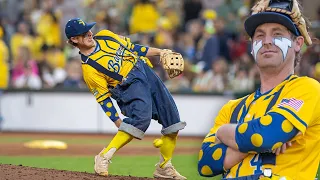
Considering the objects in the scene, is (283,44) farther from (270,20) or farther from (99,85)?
(99,85)

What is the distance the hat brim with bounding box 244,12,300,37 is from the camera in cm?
330

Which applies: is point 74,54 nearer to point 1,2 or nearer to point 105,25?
point 105,25

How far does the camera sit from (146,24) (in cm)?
1819

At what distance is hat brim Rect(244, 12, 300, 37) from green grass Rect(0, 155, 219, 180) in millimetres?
4195

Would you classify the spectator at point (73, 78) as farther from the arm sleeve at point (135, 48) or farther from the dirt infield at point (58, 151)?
the arm sleeve at point (135, 48)

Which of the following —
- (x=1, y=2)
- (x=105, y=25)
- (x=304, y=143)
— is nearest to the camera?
(x=304, y=143)

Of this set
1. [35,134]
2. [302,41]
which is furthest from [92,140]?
[302,41]

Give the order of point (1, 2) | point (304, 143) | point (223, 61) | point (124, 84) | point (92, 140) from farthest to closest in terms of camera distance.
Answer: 1. point (1, 2)
2. point (223, 61)
3. point (92, 140)
4. point (124, 84)
5. point (304, 143)

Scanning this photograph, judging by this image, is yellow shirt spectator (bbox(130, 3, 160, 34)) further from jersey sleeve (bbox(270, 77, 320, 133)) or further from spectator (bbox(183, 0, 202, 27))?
jersey sleeve (bbox(270, 77, 320, 133))

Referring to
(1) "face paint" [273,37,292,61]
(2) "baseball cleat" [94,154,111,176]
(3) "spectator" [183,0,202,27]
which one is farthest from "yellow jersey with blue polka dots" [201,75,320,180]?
(3) "spectator" [183,0,202,27]

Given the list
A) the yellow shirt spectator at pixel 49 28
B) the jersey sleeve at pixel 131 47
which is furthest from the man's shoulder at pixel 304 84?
the yellow shirt spectator at pixel 49 28

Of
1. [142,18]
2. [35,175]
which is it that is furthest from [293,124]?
[142,18]

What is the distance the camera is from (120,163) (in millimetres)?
9430

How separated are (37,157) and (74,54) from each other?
8.09 metres
